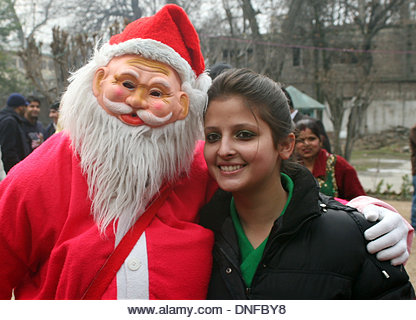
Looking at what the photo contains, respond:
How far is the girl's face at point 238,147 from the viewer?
5.25ft

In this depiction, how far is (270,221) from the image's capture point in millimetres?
1704

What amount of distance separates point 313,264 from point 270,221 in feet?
0.83

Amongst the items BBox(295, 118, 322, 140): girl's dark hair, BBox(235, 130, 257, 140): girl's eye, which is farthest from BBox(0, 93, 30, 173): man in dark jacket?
BBox(235, 130, 257, 140): girl's eye

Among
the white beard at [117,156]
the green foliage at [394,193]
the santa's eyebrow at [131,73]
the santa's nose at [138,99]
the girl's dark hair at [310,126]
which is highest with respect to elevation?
the santa's eyebrow at [131,73]

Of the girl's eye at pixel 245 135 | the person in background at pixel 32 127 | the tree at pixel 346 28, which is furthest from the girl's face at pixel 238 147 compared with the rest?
the tree at pixel 346 28

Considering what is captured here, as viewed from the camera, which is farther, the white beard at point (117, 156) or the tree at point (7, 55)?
the tree at point (7, 55)

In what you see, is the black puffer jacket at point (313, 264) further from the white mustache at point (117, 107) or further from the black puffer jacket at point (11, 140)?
the black puffer jacket at point (11, 140)

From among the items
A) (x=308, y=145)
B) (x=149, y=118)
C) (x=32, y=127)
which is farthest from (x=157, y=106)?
(x=32, y=127)

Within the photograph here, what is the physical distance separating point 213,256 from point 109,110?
27.9 inches

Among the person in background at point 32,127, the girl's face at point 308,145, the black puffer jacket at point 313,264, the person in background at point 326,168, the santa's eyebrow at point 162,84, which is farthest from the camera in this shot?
the person in background at point 32,127

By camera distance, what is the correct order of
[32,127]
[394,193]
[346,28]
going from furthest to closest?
1. [346,28]
2. [394,193]
3. [32,127]

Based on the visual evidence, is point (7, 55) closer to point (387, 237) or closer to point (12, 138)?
point (12, 138)

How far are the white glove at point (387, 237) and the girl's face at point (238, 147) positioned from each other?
43 cm

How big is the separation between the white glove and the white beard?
82 cm
